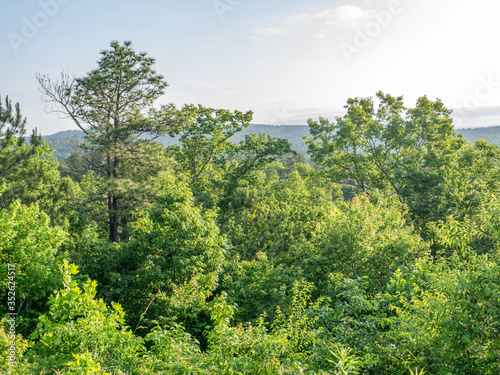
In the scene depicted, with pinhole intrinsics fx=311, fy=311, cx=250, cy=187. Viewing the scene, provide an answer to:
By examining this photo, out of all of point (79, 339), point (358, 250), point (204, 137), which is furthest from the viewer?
point (204, 137)

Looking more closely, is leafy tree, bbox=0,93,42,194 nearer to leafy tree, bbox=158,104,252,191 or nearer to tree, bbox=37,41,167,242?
tree, bbox=37,41,167,242

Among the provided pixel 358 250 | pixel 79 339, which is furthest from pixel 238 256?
pixel 79 339

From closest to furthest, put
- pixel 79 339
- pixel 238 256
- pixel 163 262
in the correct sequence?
pixel 79 339, pixel 163 262, pixel 238 256

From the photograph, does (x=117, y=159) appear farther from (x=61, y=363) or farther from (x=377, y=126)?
(x=377, y=126)

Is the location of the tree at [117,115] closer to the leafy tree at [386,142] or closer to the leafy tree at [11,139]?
the leafy tree at [11,139]

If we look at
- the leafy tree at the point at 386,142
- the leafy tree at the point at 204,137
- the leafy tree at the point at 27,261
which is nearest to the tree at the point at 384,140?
the leafy tree at the point at 386,142

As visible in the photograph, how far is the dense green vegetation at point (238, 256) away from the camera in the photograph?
222 inches

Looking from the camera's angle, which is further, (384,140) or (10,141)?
(384,140)

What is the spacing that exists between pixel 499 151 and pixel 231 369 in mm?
22374

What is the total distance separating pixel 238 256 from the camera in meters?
15.2

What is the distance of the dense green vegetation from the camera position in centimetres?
564

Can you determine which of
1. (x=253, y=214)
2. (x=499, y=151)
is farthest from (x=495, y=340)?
(x=499, y=151)

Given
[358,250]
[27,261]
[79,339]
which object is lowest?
[358,250]

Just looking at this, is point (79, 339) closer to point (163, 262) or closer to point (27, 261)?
point (163, 262)
